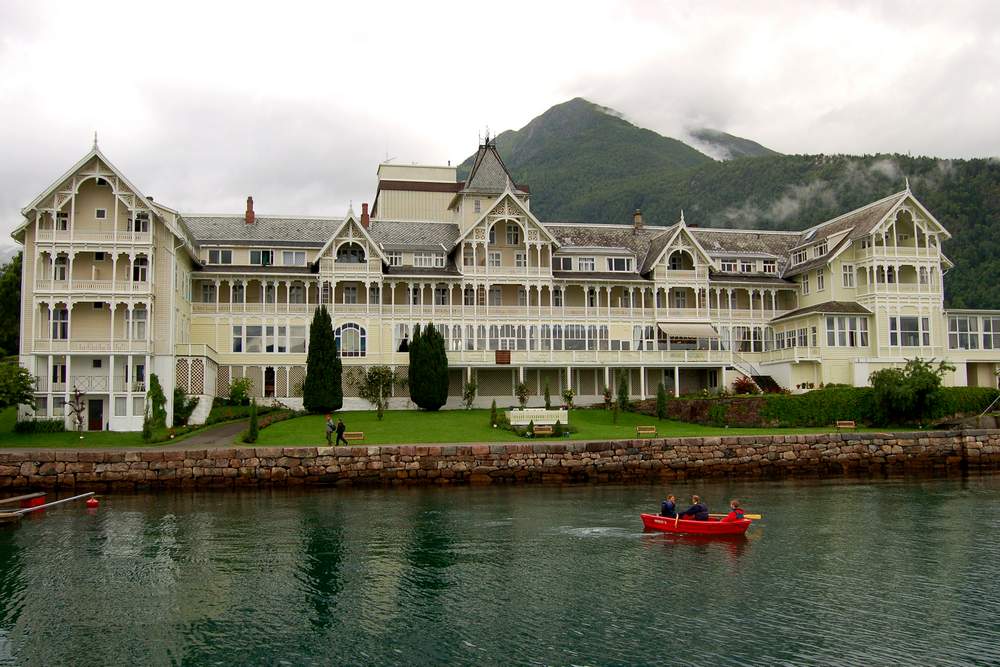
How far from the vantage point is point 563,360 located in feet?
228

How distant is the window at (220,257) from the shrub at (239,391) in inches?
403

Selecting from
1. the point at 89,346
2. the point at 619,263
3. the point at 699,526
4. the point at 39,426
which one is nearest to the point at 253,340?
the point at 89,346

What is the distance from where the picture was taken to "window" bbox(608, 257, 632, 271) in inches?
2960

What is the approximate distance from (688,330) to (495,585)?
49.7m

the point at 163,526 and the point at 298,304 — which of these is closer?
the point at 163,526

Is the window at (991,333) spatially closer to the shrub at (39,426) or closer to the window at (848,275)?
the window at (848,275)

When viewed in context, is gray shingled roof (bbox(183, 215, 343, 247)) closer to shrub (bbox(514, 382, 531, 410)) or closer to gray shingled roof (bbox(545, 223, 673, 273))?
gray shingled roof (bbox(545, 223, 673, 273))

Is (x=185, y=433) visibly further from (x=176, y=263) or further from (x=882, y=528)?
(x=882, y=528)

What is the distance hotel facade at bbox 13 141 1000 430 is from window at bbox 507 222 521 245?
0.37 feet

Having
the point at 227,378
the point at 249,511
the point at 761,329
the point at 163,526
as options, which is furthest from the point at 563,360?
the point at 163,526

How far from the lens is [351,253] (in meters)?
69.3

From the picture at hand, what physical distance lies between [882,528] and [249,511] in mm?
25761

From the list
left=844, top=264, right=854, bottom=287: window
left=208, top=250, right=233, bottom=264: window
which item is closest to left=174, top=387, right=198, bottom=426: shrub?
left=208, top=250, right=233, bottom=264: window

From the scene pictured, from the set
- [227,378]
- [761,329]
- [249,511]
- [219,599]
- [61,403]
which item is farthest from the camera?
[761,329]
